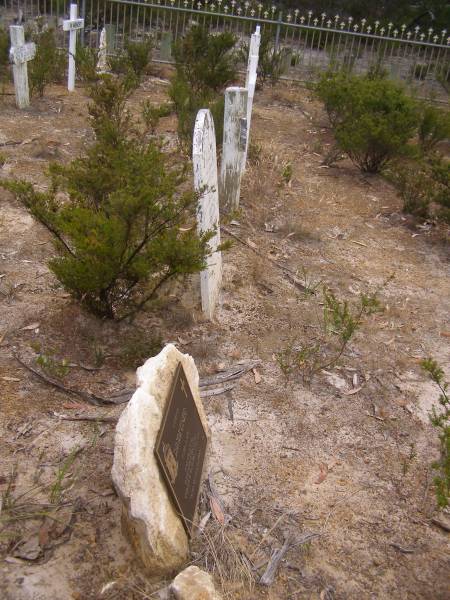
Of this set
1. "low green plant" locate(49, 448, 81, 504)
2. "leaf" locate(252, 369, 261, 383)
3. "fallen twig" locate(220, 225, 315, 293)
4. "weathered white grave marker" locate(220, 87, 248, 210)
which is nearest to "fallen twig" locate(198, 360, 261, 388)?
"leaf" locate(252, 369, 261, 383)

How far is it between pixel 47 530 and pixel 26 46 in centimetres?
697

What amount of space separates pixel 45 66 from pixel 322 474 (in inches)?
295

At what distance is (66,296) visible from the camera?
3.96 meters

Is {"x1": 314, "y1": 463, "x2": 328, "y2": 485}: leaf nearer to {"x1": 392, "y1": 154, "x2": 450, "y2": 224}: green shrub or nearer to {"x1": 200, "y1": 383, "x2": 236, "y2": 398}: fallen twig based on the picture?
{"x1": 200, "y1": 383, "x2": 236, "y2": 398}: fallen twig

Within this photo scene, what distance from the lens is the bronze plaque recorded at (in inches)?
87.7

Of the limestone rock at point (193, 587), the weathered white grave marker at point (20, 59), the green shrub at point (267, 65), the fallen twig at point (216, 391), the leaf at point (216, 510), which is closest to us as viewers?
the limestone rock at point (193, 587)

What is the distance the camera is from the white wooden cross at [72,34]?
868cm

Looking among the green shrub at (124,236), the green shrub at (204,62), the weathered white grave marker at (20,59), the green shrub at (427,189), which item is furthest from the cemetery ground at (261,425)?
the green shrub at (204,62)

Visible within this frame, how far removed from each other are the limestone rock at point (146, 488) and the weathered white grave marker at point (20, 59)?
21.4 ft

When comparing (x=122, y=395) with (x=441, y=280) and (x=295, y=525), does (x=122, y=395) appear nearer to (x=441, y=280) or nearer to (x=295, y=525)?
(x=295, y=525)

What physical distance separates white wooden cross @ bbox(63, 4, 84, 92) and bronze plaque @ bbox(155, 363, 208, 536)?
7.68 m

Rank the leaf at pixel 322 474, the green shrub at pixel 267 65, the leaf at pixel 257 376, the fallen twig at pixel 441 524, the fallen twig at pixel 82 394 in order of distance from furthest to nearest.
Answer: the green shrub at pixel 267 65
the leaf at pixel 257 376
the fallen twig at pixel 82 394
the leaf at pixel 322 474
the fallen twig at pixel 441 524

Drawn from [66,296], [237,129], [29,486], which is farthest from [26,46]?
[29,486]

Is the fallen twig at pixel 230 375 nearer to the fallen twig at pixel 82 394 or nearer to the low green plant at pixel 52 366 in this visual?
the fallen twig at pixel 82 394
